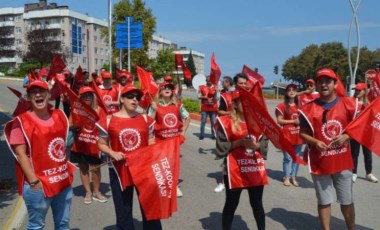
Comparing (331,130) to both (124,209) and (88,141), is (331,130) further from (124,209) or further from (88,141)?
(88,141)

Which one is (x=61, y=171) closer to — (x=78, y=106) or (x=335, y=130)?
(x=78, y=106)

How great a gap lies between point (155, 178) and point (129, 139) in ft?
1.68

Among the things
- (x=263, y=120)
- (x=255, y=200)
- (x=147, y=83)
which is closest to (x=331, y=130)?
(x=263, y=120)

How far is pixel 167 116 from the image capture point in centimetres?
743

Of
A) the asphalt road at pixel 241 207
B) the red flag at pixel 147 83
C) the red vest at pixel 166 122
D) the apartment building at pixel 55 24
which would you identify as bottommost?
the asphalt road at pixel 241 207

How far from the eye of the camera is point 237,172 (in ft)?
16.0

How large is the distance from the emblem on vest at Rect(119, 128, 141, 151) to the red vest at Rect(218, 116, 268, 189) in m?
0.93

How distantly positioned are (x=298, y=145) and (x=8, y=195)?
499cm

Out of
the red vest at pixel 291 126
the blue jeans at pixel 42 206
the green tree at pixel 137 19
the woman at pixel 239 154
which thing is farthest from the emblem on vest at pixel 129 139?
the green tree at pixel 137 19

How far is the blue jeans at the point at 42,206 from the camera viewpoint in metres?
4.10

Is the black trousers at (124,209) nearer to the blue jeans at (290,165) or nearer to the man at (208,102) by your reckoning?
the blue jeans at (290,165)

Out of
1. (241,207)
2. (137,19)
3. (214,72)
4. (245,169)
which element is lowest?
(241,207)

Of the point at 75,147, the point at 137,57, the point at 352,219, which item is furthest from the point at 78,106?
the point at 137,57

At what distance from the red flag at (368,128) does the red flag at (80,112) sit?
10.2 feet
